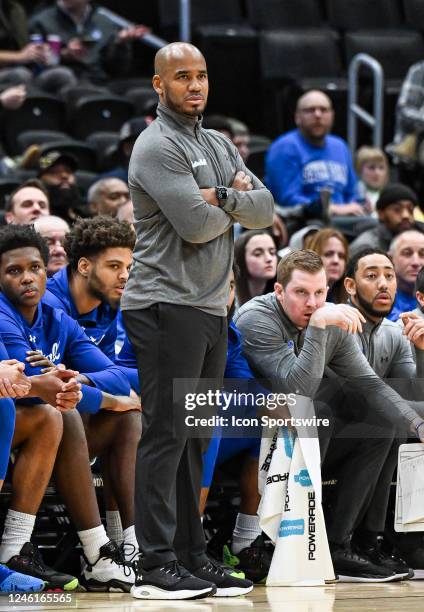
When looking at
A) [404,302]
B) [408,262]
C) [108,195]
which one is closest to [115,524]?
[404,302]

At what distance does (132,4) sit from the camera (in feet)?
34.9

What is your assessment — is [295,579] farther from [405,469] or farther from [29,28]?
[29,28]

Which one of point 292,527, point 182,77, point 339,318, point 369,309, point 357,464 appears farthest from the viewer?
point 369,309

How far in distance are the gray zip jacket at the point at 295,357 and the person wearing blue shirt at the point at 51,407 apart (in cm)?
54

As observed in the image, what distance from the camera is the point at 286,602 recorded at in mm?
3867

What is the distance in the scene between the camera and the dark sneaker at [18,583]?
3.93 metres

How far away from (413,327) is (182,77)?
1.45 m

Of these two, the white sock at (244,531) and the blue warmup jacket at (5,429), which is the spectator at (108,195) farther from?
the blue warmup jacket at (5,429)

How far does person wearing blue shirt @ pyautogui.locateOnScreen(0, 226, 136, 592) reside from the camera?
406 centimetres

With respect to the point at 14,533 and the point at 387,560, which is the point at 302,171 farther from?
the point at 14,533

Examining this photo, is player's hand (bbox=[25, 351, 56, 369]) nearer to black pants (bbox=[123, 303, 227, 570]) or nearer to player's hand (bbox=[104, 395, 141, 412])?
player's hand (bbox=[104, 395, 141, 412])

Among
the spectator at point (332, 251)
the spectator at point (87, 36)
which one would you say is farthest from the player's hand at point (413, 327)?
the spectator at point (87, 36)

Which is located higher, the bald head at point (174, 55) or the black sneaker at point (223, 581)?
the bald head at point (174, 55)

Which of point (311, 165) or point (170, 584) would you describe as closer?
point (170, 584)
